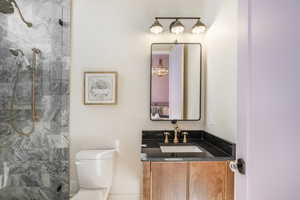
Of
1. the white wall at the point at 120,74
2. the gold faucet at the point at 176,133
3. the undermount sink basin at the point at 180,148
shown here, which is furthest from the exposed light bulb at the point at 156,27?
the undermount sink basin at the point at 180,148

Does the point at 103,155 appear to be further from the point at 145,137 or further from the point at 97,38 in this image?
the point at 97,38

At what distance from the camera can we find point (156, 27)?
2.13 meters

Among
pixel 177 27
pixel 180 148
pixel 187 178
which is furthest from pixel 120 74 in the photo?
pixel 187 178

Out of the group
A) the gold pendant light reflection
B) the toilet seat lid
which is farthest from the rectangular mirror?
the toilet seat lid

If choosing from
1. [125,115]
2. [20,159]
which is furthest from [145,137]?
[20,159]

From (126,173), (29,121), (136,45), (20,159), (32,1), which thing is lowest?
(126,173)

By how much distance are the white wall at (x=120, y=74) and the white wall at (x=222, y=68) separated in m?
0.26

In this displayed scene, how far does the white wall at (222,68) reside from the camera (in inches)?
61.9

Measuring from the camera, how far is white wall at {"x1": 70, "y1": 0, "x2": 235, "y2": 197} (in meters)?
2.25

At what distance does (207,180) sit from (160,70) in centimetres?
122

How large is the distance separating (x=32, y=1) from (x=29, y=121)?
4.32ft

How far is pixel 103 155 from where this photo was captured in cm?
200

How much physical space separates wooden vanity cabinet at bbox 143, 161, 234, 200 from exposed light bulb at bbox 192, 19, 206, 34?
1.37 m

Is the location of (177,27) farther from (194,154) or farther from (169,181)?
(169,181)
